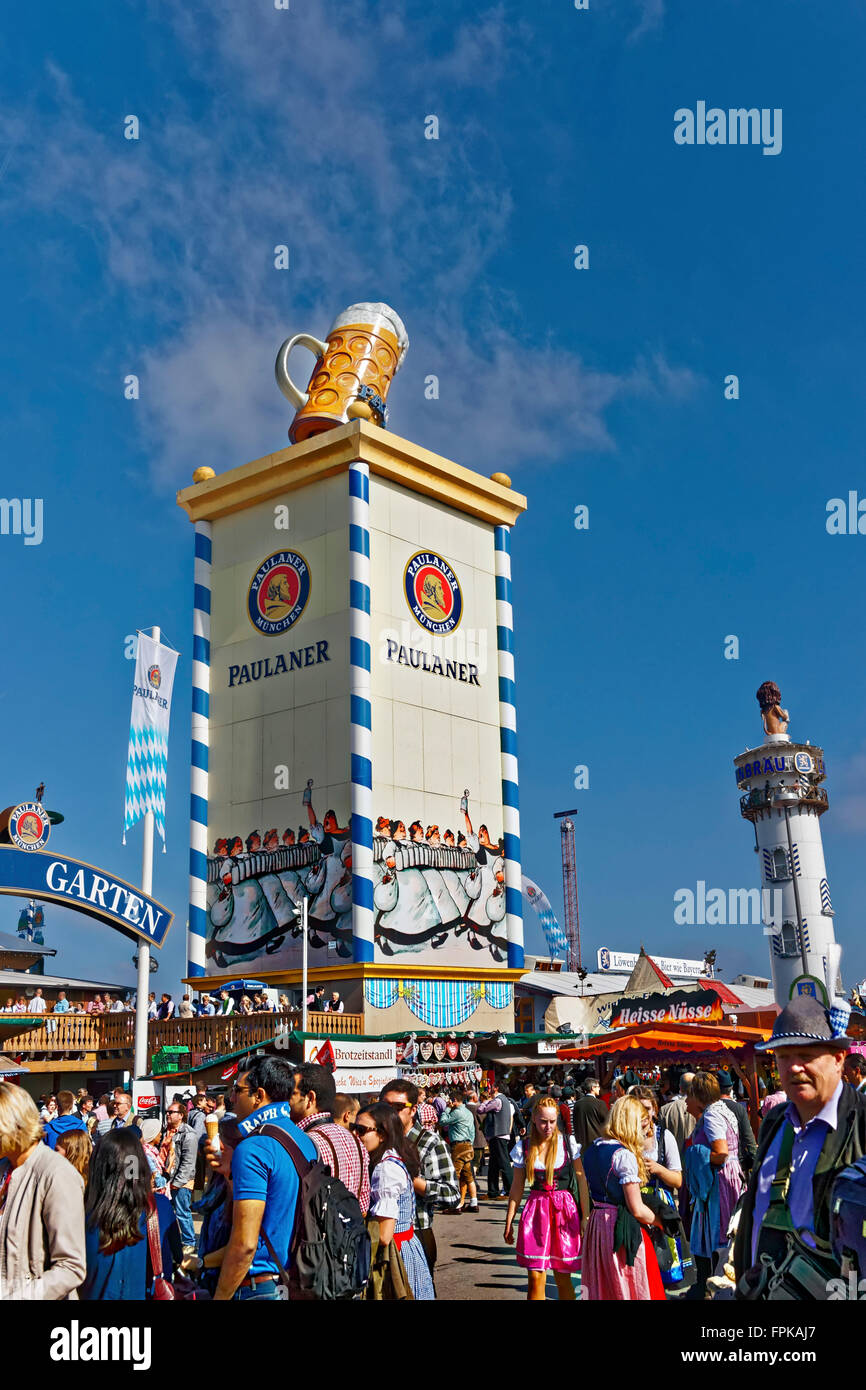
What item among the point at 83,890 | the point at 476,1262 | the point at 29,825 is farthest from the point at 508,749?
the point at 476,1262

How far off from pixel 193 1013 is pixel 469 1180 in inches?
687

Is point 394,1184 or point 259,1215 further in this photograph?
point 394,1184

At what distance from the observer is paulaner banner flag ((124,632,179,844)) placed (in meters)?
22.1

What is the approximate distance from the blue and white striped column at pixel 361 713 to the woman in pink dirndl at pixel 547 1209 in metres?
26.4

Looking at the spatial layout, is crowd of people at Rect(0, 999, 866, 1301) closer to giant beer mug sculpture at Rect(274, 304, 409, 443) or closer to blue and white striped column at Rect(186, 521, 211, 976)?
blue and white striped column at Rect(186, 521, 211, 976)

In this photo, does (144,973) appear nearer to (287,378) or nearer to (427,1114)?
(427,1114)

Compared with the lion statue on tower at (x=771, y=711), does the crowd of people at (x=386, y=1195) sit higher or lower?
lower

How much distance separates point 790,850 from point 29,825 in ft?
188

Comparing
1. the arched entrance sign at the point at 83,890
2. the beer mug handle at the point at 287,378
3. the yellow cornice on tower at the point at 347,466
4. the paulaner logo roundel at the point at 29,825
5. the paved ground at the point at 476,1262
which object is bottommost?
the paved ground at the point at 476,1262

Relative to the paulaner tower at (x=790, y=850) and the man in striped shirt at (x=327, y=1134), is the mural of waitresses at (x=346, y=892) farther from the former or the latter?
the paulaner tower at (x=790, y=850)

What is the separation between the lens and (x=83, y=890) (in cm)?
2030

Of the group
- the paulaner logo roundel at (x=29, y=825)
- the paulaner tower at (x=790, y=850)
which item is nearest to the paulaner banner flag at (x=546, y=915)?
the paulaner tower at (x=790, y=850)

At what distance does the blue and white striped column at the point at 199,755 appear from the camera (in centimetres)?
3978
